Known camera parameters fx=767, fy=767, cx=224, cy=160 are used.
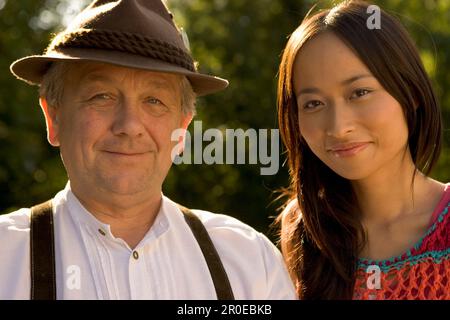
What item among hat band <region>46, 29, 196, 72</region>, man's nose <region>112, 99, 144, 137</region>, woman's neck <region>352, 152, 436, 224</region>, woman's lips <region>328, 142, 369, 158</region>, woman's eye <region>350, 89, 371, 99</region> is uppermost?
hat band <region>46, 29, 196, 72</region>

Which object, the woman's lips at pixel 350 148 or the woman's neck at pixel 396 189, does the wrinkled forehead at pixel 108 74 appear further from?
the woman's neck at pixel 396 189

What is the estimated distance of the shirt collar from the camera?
2617mm

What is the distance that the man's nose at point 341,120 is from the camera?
282 cm

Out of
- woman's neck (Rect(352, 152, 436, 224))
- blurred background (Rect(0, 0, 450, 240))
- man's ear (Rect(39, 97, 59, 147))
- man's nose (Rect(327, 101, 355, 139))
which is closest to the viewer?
man's ear (Rect(39, 97, 59, 147))

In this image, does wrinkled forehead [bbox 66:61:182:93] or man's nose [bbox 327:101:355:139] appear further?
man's nose [bbox 327:101:355:139]

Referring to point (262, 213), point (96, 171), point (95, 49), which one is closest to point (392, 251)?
point (96, 171)

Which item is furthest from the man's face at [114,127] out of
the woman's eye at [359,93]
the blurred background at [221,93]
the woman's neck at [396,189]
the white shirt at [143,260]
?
the blurred background at [221,93]

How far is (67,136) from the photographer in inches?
104

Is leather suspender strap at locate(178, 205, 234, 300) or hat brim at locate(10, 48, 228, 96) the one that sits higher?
hat brim at locate(10, 48, 228, 96)

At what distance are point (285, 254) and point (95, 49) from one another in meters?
1.24

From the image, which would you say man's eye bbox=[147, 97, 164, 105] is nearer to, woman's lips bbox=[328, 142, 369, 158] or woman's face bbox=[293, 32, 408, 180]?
woman's face bbox=[293, 32, 408, 180]

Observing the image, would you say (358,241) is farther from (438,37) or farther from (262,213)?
(438,37)

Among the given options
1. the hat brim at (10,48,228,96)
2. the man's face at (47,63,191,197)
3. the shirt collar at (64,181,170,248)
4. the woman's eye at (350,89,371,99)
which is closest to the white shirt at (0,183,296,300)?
the shirt collar at (64,181,170,248)

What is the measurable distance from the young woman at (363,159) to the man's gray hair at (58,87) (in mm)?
461
